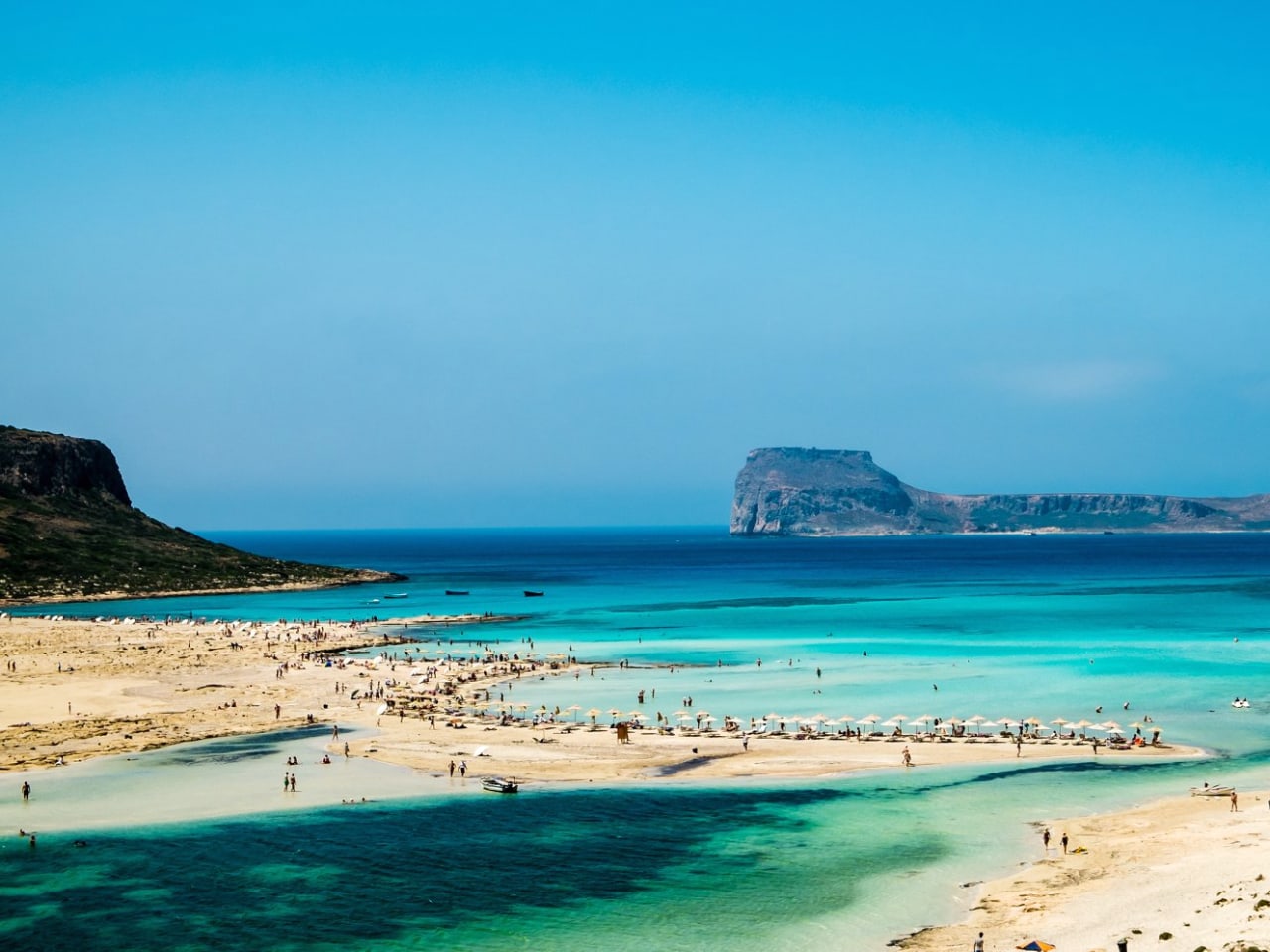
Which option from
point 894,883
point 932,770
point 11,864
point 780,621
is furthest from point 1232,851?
point 780,621

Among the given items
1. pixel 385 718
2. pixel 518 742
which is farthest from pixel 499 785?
pixel 385 718

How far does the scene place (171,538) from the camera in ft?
623

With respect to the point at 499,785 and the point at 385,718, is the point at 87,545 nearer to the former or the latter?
the point at 385,718

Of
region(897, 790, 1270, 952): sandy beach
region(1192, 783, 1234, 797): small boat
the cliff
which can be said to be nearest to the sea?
region(897, 790, 1270, 952): sandy beach

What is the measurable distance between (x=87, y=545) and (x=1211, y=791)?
6356 inches

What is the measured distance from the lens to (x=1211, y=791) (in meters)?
42.9

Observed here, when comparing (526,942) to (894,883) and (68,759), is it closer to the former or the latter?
(894,883)

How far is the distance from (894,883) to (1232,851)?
1048 cm

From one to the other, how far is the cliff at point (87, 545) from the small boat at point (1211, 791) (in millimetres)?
136898

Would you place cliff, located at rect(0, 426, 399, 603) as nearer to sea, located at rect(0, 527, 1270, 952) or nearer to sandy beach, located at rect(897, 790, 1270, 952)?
sea, located at rect(0, 527, 1270, 952)

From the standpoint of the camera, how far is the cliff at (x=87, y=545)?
152125 mm

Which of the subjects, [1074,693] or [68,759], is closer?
[68,759]

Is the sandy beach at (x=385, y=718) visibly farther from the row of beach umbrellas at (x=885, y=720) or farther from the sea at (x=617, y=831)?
the sea at (x=617, y=831)

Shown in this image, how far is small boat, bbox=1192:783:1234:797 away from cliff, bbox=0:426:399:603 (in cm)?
13690
